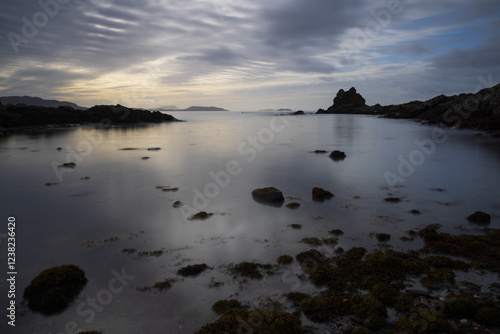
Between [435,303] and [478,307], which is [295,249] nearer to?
[435,303]

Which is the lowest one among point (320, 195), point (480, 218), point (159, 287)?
point (159, 287)

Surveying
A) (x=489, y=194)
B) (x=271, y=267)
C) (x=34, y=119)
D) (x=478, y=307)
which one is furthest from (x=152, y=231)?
(x=34, y=119)

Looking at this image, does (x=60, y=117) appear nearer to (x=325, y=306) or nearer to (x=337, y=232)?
(x=337, y=232)

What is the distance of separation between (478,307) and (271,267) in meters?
4.84

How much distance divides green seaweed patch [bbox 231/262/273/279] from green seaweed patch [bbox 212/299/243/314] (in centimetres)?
120

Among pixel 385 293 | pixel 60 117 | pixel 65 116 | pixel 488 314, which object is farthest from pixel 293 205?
pixel 65 116

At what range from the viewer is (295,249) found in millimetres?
9422

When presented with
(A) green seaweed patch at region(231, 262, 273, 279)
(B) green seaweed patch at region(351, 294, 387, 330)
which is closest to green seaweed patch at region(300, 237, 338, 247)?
(A) green seaweed patch at region(231, 262, 273, 279)

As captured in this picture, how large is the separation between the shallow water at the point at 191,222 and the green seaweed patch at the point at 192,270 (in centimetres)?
21

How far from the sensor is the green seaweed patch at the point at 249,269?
795cm

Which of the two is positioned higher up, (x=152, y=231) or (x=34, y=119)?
(x=34, y=119)

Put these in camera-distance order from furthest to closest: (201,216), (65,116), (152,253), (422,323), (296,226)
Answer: (65,116), (201,216), (296,226), (152,253), (422,323)

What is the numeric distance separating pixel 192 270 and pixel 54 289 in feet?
11.1

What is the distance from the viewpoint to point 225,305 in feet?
22.0
